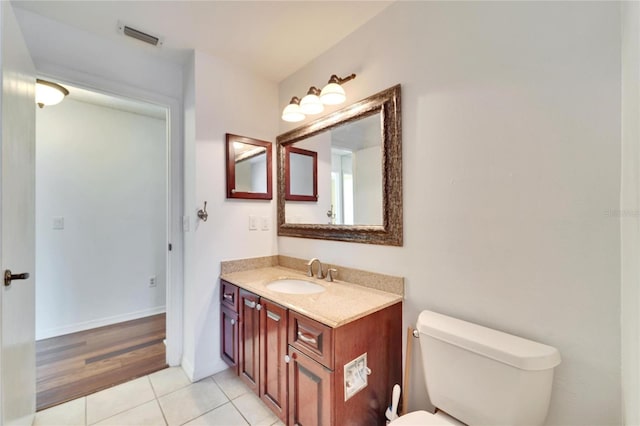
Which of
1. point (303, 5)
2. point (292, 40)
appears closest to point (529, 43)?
point (303, 5)

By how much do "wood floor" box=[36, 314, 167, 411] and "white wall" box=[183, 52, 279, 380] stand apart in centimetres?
46

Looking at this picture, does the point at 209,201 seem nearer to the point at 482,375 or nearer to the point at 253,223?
the point at 253,223

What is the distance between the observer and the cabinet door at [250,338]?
1.56 meters

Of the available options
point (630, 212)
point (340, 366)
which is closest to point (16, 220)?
point (340, 366)

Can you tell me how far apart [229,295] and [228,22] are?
5.88ft

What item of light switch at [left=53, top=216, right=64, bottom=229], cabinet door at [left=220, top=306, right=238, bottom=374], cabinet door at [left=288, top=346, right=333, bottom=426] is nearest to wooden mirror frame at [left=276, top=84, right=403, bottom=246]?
cabinet door at [left=288, top=346, right=333, bottom=426]

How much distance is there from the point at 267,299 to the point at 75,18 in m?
2.07

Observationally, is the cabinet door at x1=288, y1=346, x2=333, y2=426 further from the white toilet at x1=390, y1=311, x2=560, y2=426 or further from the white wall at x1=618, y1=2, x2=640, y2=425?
the white wall at x1=618, y1=2, x2=640, y2=425

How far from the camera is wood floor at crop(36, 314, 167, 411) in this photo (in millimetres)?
1784

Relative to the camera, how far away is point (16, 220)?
1222 millimetres

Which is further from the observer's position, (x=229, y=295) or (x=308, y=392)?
(x=229, y=295)

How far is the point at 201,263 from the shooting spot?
6.16ft

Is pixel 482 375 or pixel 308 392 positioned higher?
pixel 482 375

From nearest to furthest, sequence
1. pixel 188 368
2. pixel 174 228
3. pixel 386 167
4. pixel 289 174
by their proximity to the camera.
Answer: pixel 386 167
pixel 188 368
pixel 174 228
pixel 289 174
